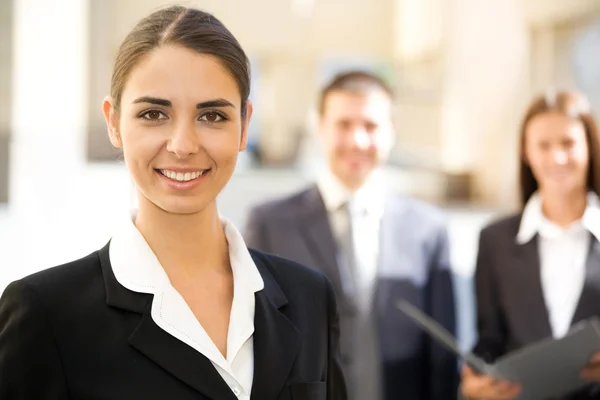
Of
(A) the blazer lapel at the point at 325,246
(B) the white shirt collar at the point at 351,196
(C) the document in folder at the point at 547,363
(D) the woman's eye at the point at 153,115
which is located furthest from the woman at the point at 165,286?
(B) the white shirt collar at the point at 351,196

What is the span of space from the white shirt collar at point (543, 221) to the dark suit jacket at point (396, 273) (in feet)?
0.80

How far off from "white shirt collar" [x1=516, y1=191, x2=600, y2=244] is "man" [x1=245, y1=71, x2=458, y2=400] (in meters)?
0.24

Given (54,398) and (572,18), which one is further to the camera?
(572,18)

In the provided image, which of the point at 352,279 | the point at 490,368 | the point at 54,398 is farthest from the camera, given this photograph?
the point at 352,279

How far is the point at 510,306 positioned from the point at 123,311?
139cm

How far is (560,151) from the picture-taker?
2.00 meters

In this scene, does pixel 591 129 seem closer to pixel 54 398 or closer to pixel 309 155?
pixel 54 398

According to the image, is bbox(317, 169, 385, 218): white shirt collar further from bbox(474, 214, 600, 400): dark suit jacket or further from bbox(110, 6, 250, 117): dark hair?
bbox(110, 6, 250, 117): dark hair

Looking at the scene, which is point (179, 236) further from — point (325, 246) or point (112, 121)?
point (325, 246)

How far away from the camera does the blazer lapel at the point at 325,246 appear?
6.93 ft

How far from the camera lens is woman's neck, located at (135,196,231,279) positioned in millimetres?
963

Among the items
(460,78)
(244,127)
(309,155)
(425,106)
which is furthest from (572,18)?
(244,127)

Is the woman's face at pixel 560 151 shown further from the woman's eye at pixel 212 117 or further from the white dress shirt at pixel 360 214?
the woman's eye at pixel 212 117

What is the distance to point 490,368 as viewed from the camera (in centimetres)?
186
